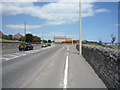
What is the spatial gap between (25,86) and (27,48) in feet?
107

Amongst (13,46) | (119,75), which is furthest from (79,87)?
(13,46)

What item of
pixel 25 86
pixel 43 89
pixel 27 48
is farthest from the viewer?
pixel 27 48

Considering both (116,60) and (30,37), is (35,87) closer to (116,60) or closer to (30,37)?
(116,60)

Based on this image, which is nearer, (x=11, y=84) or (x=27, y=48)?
(x=11, y=84)

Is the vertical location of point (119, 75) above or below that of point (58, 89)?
above

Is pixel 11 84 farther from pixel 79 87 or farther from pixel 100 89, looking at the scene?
pixel 100 89

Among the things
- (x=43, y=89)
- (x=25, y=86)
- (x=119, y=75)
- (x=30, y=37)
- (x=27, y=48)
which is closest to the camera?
(x=119, y=75)

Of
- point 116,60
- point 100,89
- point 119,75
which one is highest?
point 116,60

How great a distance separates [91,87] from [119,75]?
1643 mm

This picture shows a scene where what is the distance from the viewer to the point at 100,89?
639 centimetres

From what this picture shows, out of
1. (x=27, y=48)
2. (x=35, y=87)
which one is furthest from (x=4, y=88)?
(x=27, y=48)

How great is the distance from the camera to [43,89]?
633 cm

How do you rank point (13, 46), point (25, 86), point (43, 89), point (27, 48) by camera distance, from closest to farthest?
point (43, 89)
point (25, 86)
point (27, 48)
point (13, 46)

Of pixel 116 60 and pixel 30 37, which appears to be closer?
pixel 116 60
